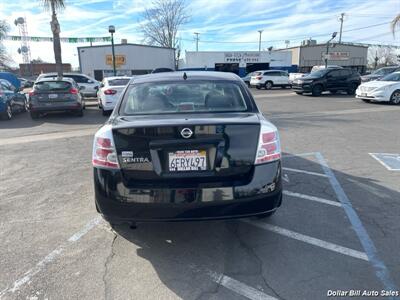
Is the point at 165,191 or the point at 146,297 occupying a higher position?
the point at 165,191

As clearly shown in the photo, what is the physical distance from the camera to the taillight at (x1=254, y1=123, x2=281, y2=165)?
9.95ft

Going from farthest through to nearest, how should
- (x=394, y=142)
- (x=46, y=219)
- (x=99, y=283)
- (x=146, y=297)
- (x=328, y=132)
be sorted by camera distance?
(x=328, y=132)
(x=394, y=142)
(x=46, y=219)
(x=99, y=283)
(x=146, y=297)

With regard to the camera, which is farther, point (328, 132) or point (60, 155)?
point (328, 132)

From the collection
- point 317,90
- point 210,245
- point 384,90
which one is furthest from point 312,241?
point 317,90

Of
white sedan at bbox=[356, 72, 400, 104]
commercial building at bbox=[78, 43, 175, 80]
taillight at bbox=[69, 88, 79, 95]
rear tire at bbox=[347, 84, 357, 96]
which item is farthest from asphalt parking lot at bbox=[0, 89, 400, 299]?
commercial building at bbox=[78, 43, 175, 80]

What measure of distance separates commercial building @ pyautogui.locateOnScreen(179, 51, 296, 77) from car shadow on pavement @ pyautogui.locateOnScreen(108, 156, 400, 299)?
37632 millimetres

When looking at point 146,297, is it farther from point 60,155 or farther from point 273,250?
point 60,155

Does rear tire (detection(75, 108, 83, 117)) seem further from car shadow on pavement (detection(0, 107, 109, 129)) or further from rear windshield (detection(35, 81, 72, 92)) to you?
rear windshield (detection(35, 81, 72, 92))

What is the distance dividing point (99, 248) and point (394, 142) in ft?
24.3

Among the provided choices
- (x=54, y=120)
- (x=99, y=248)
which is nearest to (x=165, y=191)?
(x=99, y=248)

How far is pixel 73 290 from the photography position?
9.00 feet

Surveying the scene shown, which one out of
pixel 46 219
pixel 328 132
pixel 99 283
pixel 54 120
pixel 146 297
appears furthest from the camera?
pixel 54 120

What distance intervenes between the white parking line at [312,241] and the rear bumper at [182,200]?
2.41 feet

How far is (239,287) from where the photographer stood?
275cm
